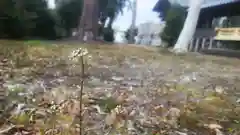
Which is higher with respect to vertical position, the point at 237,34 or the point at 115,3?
the point at 115,3

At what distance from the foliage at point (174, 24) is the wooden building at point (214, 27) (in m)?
1.32

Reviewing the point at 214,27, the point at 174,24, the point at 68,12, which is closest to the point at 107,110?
the point at 174,24

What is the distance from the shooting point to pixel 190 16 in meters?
13.0

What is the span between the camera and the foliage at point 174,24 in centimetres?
1914

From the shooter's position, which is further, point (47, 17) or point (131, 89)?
point (47, 17)

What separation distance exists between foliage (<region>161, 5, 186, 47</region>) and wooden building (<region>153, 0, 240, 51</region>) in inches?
52.1

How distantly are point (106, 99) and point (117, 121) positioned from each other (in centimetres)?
61

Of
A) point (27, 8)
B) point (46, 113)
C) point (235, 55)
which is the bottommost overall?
point (235, 55)

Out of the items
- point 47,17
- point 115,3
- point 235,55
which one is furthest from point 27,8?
point 115,3

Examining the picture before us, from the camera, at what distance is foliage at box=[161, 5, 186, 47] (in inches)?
754

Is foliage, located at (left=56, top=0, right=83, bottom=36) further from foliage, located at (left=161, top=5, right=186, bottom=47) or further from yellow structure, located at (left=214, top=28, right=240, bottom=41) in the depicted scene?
yellow structure, located at (left=214, top=28, right=240, bottom=41)

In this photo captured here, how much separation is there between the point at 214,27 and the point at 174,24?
2356mm

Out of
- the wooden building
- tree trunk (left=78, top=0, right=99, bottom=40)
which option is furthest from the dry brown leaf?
the wooden building

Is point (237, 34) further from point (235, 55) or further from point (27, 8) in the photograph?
point (27, 8)
